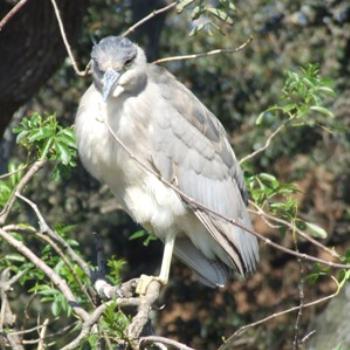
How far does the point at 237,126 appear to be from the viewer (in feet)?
25.6

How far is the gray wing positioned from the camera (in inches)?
183

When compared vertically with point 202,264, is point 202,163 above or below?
above

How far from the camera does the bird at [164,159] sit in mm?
4449

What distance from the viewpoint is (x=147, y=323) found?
150 inches

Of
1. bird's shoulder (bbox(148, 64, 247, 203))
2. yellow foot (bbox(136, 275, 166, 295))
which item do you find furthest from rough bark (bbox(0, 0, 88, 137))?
yellow foot (bbox(136, 275, 166, 295))

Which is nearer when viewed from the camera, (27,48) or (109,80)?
(109,80)

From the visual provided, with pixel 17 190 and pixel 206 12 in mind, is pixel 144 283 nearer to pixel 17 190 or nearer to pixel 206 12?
pixel 17 190

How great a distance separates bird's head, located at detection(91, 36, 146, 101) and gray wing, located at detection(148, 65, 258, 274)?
9.3 inches

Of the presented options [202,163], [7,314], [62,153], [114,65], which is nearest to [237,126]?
[202,163]

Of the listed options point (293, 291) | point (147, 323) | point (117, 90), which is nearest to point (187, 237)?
point (117, 90)

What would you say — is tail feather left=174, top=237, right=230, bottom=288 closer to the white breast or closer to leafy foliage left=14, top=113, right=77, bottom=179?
the white breast

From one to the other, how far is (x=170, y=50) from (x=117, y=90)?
351 centimetres

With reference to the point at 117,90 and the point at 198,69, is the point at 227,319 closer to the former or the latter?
the point at 198,69

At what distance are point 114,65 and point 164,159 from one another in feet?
1.54
